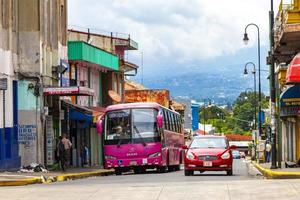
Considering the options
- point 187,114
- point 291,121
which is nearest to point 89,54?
point 291,121

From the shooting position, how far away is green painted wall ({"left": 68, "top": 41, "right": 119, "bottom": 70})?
4788 cm

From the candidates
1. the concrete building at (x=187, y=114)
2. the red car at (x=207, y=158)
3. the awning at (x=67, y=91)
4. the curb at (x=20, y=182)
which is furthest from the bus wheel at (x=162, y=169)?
the concrete building at (x=187, y=114)

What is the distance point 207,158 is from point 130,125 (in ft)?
19.0

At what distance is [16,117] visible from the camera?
122ft

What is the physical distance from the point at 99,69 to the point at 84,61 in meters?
6.71

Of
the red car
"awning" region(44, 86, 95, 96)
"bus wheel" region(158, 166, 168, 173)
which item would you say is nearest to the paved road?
the red car

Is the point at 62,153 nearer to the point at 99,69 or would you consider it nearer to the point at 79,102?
the point at 79,102

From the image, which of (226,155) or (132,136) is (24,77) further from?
(226,155)

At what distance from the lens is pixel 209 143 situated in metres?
31.9

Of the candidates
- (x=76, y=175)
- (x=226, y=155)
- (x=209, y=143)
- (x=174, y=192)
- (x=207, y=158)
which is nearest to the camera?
(x=174, y=192)

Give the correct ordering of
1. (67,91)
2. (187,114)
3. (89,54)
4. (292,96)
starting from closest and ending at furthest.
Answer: (292,96) → (67,91) → (89,54) → (187,114)

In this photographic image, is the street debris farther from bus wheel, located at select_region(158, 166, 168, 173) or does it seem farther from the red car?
the red car

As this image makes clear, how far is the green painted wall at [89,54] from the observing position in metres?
47.9

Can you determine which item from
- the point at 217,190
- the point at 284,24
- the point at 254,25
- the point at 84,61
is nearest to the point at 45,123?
the point at 84,61
